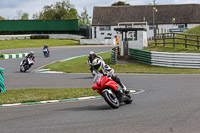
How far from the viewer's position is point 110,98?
33.8 feet

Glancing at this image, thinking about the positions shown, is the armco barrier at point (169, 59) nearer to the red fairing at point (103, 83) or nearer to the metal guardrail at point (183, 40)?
the metal guardrail at point (183, 40)

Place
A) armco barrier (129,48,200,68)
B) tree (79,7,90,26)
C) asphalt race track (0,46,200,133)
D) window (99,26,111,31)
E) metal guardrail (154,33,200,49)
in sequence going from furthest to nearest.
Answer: tree (79,7,90,26)
window (99,26,111,31)
metal guardrail (154,33,200,49)
armco barrier (129,48,200,68)
asphalt race track (0,46,200,133)

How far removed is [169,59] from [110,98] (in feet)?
57.6

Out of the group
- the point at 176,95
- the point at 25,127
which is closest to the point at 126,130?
the point at 25,127

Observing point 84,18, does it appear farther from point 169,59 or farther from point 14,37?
point 169,59

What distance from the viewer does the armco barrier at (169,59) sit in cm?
2609

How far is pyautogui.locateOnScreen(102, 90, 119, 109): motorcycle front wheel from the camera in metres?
10.2

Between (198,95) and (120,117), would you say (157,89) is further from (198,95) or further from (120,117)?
(120,117)

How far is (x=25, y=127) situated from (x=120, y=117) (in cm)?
215

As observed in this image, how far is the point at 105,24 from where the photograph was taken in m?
83.5

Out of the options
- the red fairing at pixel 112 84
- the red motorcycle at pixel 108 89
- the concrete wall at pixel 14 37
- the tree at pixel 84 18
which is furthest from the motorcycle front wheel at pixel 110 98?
the tree at pixel 84 18

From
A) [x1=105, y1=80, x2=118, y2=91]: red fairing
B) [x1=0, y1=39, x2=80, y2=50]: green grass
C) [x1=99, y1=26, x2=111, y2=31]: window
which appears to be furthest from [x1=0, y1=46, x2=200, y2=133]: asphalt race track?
[x1=99, y1=26, x2=111, y2=31]: window

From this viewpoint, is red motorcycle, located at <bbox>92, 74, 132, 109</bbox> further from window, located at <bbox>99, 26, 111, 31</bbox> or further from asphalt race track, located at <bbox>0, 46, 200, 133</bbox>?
window, located at <bbox>99, 26, 111, 31</bbox>

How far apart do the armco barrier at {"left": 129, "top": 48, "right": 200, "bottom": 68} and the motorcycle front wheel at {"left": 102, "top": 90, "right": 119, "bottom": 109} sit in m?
16.5
